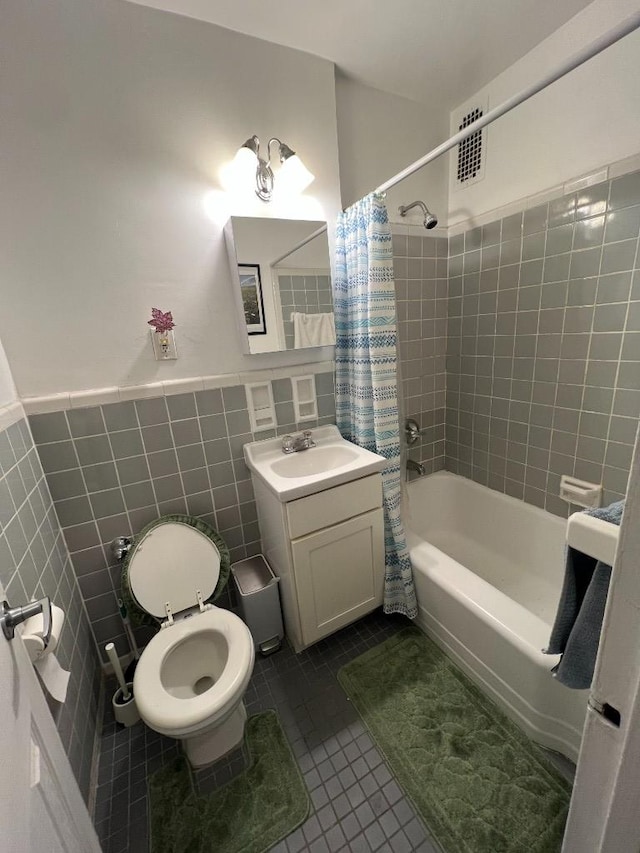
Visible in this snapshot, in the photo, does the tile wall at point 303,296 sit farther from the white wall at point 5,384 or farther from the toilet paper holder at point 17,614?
the toilet paper holder at point 17,614

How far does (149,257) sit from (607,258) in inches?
72.4

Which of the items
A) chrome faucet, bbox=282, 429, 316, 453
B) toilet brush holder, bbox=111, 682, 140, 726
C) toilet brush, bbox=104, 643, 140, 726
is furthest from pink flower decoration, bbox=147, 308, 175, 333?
toilet brush holder, bbox=111, 682, 140, 726

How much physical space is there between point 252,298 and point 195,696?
1.50 meters

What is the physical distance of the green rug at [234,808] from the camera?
39.8 inches

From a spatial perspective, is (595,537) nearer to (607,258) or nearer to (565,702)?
(565,702)

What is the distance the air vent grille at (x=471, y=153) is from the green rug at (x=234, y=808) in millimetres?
2749

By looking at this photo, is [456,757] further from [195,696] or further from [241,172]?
[241,172]

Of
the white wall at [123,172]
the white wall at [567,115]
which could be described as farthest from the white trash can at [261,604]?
the white wall at [567,115]

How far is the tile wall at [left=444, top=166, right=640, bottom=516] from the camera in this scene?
140 cm

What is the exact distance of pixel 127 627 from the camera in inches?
55.8

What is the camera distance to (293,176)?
148cm

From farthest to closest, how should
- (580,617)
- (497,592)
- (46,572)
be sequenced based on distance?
(497,592)
(46,572)
(580,617)

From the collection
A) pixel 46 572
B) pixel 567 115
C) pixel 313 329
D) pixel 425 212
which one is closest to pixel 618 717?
pixel 46 572

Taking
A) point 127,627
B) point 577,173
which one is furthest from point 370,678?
point 577,173
